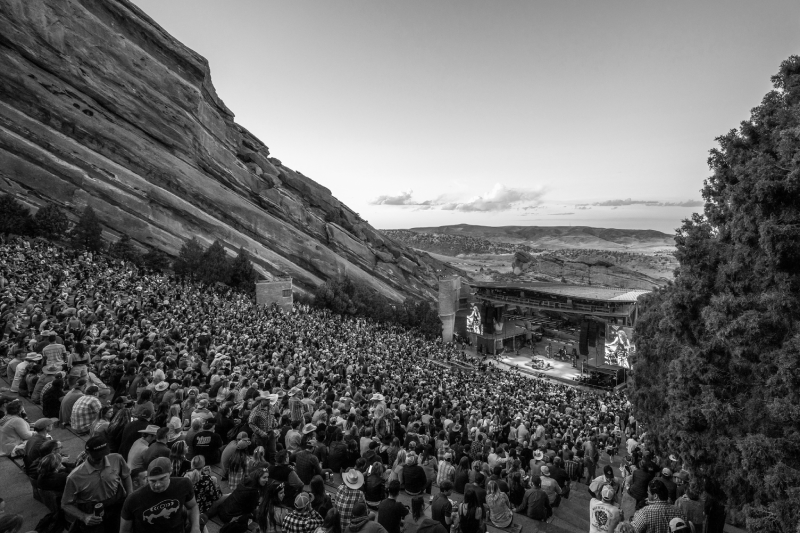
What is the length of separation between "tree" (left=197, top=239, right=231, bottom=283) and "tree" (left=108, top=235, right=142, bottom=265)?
5.64 metres

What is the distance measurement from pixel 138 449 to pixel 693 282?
1219cm

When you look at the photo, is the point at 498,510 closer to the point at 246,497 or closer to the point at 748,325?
the point at 246,497

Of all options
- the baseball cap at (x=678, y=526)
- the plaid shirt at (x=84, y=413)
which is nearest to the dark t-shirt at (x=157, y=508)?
the plaid shirt at (x=84, y=413)

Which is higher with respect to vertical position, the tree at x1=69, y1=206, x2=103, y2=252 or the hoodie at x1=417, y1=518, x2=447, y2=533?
the tree at x1=69, y1=206, x2=103, y2=252

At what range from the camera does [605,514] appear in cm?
594

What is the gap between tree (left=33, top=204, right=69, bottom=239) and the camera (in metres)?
37.1

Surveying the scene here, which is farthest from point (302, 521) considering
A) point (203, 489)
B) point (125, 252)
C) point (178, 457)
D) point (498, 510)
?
point (125, 252)

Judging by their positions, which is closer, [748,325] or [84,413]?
[84,413]

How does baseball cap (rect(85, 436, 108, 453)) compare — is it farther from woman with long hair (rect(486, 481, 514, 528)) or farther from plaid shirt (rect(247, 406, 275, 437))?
woman with long hair (rect(486, 481, 514, 528))

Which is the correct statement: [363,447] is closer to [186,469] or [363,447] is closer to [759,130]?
[186,469]

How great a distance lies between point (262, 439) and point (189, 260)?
130ft

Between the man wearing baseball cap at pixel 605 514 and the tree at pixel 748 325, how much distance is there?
3.51m

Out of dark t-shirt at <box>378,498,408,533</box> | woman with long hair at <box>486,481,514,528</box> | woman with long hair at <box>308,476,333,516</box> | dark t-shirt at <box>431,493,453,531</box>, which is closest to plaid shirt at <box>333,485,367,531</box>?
woman with long hair at <box>308,476,333,516</box>

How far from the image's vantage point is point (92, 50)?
1893 inches
